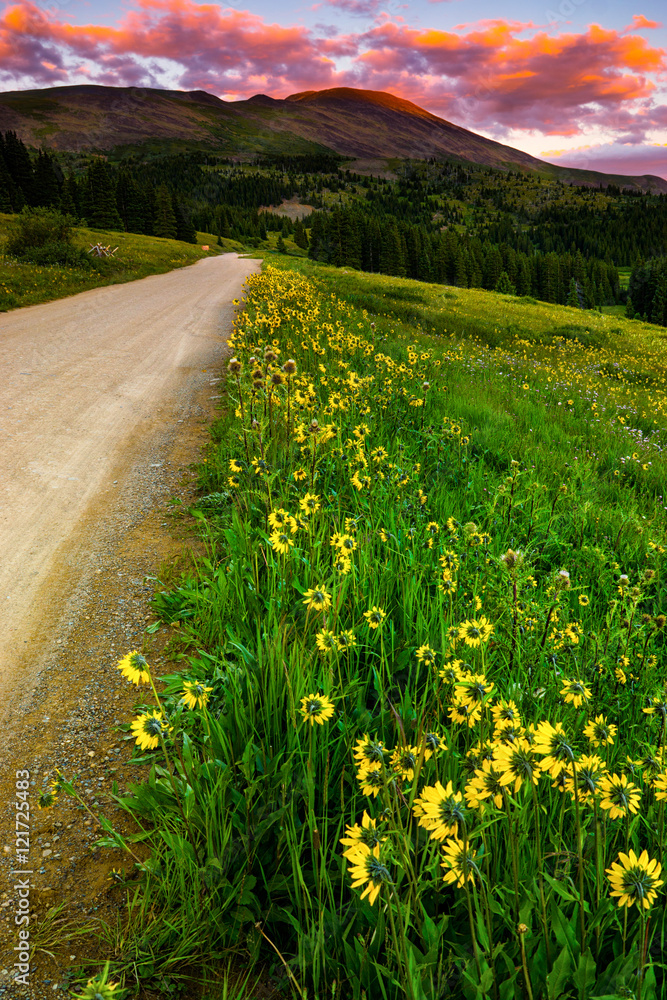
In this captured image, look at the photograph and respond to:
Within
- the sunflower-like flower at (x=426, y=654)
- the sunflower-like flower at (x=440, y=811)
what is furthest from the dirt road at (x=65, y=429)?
the sunflower-like flower at (x=440, y=811)

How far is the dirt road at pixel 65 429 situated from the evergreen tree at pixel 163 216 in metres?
85.1

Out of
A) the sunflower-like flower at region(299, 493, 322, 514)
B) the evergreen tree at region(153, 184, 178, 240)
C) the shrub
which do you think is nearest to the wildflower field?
the sunflower-like flower at region(299, 493, 322, 514)

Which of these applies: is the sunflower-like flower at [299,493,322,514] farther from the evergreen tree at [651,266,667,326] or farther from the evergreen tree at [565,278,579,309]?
the evergreen tree at [565,278,579,309]

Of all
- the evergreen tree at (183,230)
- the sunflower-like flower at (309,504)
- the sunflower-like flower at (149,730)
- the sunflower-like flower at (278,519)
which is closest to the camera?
the sunflower-like flower at (149,730)

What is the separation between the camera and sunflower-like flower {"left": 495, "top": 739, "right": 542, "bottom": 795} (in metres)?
1.32

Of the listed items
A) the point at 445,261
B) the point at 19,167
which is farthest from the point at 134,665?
the point at 445,261

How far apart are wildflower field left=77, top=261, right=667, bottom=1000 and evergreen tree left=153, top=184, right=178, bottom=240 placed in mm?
97402

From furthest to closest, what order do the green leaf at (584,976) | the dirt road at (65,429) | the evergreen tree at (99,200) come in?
1. the evergreen tree at (99,200)
2. the dirt road at (65,429)
3. the green leaf at (584,976)

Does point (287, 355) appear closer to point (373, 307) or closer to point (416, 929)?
point (416, 929)

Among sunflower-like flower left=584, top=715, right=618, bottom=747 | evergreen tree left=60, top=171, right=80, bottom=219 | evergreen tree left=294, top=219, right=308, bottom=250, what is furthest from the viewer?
evergreen tree left=294, top=219, right=308, bottom=250

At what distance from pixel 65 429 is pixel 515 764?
7.47 metres

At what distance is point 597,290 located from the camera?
128 metres

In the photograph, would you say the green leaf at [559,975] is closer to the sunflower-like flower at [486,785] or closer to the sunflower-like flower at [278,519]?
the sunflower-like flower at [486,785]

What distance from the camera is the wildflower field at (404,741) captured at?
1.55 metres
